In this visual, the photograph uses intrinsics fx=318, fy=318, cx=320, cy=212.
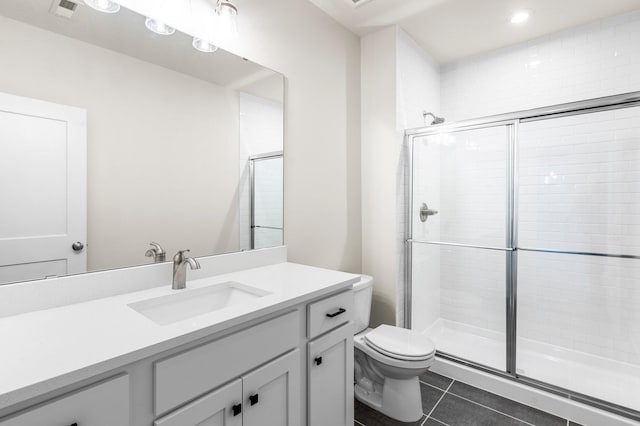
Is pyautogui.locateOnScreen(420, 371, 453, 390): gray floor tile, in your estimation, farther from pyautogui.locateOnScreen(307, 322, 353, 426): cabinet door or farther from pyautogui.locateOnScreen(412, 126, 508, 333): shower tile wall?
pyautogui.locateOnScreen(307, 322, 353, 426): cabinet door

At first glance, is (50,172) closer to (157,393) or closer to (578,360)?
(157,393)

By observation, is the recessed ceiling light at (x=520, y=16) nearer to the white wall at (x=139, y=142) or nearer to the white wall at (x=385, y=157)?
the white wall at (x=385, y=157)

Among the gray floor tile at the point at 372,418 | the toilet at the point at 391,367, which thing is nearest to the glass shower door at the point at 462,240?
the toilet at the point at 391,367

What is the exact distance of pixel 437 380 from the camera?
7.24 ft

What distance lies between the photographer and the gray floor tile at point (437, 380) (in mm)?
2145

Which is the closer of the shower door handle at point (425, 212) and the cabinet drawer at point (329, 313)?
the cabinet drawer at point (329, 313)

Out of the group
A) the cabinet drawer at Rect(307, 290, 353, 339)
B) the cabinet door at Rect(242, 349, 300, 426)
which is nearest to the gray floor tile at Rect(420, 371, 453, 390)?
the cabinet drawer at Rect(307, 290, 353, 339)

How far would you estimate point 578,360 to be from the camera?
2.35m

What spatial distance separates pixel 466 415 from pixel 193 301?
1665mm

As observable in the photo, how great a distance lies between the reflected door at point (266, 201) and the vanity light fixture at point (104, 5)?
0.83 meters

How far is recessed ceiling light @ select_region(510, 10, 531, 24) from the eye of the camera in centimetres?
219

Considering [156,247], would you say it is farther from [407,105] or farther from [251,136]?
[407,105]

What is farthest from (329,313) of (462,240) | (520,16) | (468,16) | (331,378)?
(520,16)

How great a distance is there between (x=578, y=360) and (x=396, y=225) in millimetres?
1666
